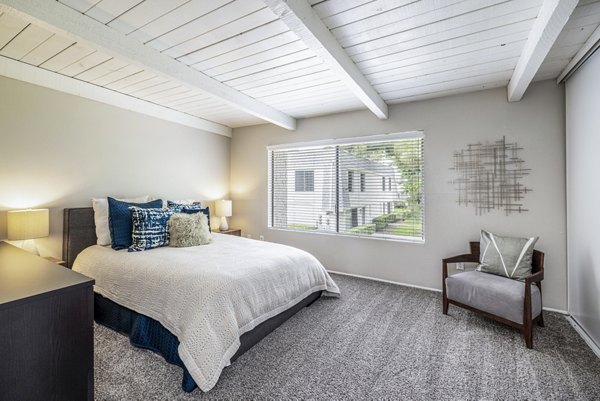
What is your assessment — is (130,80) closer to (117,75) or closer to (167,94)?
(117,75)

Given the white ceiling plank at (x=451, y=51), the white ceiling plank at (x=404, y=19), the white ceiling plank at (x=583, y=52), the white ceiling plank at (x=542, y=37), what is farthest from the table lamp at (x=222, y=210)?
the white ceiling plank at (x=583, y=52)

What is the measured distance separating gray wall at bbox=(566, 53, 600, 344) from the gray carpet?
A: 298mm

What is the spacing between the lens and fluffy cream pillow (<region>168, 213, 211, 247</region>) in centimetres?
292

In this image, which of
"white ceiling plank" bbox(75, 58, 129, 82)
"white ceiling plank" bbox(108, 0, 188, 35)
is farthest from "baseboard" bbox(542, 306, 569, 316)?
"white ceiling plank" bbox(75, 58, 129, 82)

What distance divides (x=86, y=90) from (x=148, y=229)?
1.78m

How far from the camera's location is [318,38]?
1863 mm

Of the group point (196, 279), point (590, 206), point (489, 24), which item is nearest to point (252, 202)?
point (196, 279)

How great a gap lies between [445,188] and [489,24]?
1849mm

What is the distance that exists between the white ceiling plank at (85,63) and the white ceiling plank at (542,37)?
3.33 m

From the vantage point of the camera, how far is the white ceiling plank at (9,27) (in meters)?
1.98

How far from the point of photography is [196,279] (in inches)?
78.5

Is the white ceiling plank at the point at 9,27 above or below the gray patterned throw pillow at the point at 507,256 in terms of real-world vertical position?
above

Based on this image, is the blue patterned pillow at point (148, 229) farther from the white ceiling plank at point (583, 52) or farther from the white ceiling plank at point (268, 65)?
the white ceiling plank at point (583, 52)

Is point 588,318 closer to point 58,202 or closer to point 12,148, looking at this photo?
point 58,202
